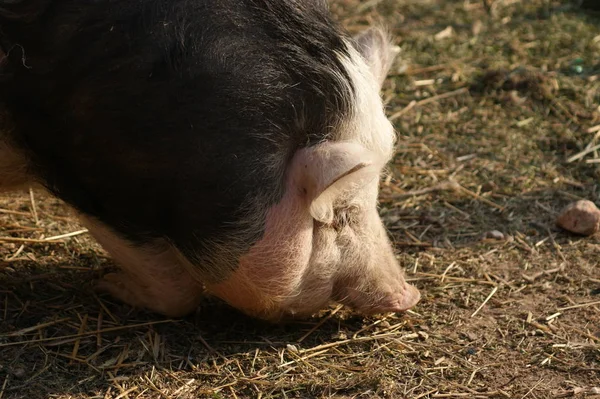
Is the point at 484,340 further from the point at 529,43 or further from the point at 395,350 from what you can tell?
the point at 529,43

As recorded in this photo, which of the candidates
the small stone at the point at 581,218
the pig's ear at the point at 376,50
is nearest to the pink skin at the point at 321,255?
the pig's ear at the point at 376,50

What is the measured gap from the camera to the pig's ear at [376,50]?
14.8 feet

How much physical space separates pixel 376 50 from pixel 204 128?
3.91 feet

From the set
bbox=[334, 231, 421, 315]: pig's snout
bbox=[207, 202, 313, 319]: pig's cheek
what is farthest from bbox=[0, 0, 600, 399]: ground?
bbox=[207, 202, 313, 319]: pig's cheek

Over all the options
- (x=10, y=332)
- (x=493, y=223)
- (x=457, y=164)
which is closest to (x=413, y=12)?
(x=457, y=164)

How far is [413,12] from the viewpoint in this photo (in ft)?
27.8

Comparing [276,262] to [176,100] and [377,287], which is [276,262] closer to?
[377,287]

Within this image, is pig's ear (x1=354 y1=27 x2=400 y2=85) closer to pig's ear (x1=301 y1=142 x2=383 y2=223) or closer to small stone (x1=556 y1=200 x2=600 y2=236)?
pig's ear (x1=301 y1=142 x2=383 y2=223)

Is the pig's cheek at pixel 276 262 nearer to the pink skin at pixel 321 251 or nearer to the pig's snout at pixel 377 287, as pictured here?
the pink skin at pixel 321 251

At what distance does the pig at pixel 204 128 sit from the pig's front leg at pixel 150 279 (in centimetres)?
2

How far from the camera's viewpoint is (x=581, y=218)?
5.25 metres

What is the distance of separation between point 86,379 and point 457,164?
311 centimetres

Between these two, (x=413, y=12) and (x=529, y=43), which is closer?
(x=529, y=43)

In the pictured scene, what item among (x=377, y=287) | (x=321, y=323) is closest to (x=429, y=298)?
(x=377, y=287)
